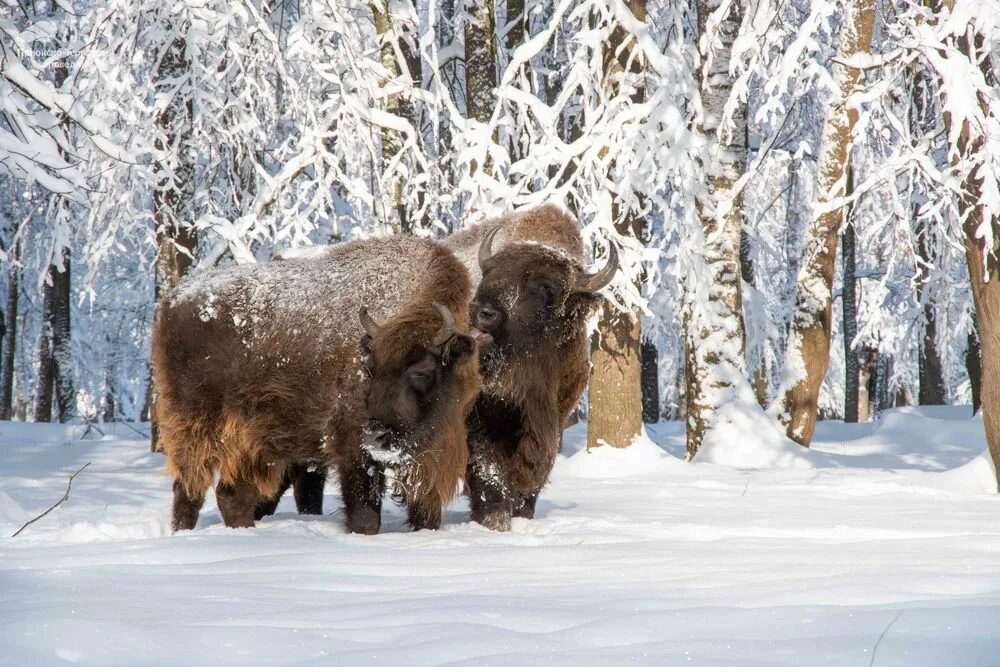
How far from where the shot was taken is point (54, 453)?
457 inches

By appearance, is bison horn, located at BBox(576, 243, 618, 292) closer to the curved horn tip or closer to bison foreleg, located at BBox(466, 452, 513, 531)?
the curved horn tip

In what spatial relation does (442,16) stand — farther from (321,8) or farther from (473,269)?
(473,269)

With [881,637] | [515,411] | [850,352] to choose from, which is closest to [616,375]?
[515,411]

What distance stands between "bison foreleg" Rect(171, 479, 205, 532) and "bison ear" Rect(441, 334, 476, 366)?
1951mm

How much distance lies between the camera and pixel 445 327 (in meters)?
5.58

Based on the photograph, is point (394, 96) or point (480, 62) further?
point (480, 62)

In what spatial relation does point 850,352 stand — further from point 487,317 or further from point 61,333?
point 487,317

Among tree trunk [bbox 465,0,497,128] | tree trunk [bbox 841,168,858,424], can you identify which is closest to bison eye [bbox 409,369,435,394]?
tree trunk [bbox 465,0,497,128]

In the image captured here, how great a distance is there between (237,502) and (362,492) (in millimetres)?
1125

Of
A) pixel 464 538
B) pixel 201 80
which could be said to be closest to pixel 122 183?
pixel 201 80

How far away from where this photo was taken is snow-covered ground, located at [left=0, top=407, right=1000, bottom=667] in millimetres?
2473

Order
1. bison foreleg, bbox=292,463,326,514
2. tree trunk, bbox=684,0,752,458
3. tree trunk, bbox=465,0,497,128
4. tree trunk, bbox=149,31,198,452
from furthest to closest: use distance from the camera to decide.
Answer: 1. tree trunk, bbox=465,0,497,128
2. tree trunk, bbox=149,31,198,452
3. tree trunk, bbox=684,0,752,458
4. bison foreleg, bbox=292,463,326,514

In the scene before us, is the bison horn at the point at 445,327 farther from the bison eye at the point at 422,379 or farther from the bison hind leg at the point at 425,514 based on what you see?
the bison hind leg at the point at 425,514

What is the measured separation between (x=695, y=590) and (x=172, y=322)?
4.32 meters
